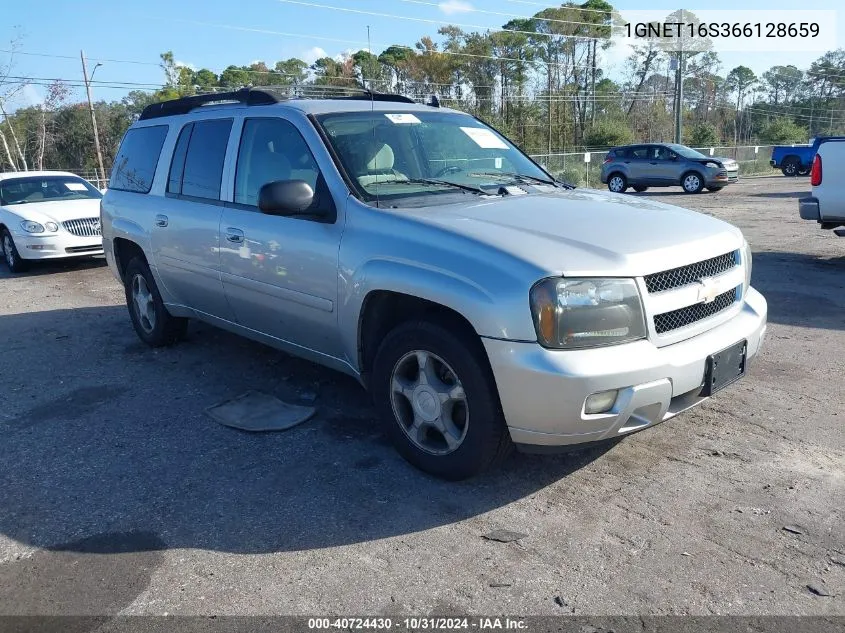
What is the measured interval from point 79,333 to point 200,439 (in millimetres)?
3562

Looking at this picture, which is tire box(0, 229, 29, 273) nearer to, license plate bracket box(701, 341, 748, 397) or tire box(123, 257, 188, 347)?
tire box(123, 257, 188, 347)

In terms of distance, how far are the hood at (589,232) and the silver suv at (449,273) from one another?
0.04ft

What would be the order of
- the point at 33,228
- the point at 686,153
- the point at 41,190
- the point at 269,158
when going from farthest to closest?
the point at 686,153
the point at 41,190
the point at 33,228
the point at 269,158

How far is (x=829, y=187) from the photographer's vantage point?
28.7 feet

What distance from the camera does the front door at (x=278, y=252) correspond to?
161 inches

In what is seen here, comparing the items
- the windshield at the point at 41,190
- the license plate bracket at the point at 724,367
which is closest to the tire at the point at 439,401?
the license plate bracket at the point at 724,367

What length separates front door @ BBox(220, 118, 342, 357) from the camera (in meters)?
4.08

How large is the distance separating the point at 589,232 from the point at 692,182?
2172 cm

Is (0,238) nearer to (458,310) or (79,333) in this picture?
(79,333)

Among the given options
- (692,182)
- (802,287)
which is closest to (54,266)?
(802,287)

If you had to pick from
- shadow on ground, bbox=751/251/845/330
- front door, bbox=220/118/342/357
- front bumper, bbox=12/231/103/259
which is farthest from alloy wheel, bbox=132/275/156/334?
shadow on ground, bbox=751/251/845/330

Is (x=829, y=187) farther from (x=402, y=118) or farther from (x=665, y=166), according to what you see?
(x=665, y=166)

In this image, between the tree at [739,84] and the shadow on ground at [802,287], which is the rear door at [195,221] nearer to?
the shadow on ground at [802,287]

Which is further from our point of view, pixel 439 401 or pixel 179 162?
pixel 179 162
